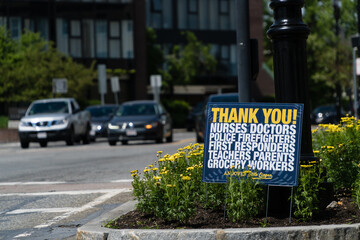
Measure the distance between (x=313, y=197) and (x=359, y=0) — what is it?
12443 millimetres

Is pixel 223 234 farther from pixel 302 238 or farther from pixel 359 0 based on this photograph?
pixel 359 0

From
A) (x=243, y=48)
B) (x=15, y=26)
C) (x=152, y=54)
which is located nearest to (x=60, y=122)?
(x=243, y=48)

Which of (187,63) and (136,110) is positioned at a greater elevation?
(187,63)

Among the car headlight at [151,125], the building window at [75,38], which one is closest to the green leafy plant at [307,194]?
the car headlight at [151,125]

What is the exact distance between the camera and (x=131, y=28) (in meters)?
53.3

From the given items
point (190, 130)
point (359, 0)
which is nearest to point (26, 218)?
point (359, 0)

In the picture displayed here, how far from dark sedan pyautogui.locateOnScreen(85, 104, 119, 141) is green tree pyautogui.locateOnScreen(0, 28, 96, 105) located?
5875 millimetres

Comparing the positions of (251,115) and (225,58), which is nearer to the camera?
(251,115)

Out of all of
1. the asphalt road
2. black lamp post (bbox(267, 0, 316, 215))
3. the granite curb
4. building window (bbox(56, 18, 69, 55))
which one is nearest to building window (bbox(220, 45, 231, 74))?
building window (bbox(56, 18, 69, 55))

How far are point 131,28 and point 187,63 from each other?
22.6ft

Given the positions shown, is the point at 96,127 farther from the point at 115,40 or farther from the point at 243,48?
the point at 243,48

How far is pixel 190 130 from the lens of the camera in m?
45.9

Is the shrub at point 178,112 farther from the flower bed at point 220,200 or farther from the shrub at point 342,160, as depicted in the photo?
the flower bed at point 220,200

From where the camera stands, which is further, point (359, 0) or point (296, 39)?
point (359, 0)
